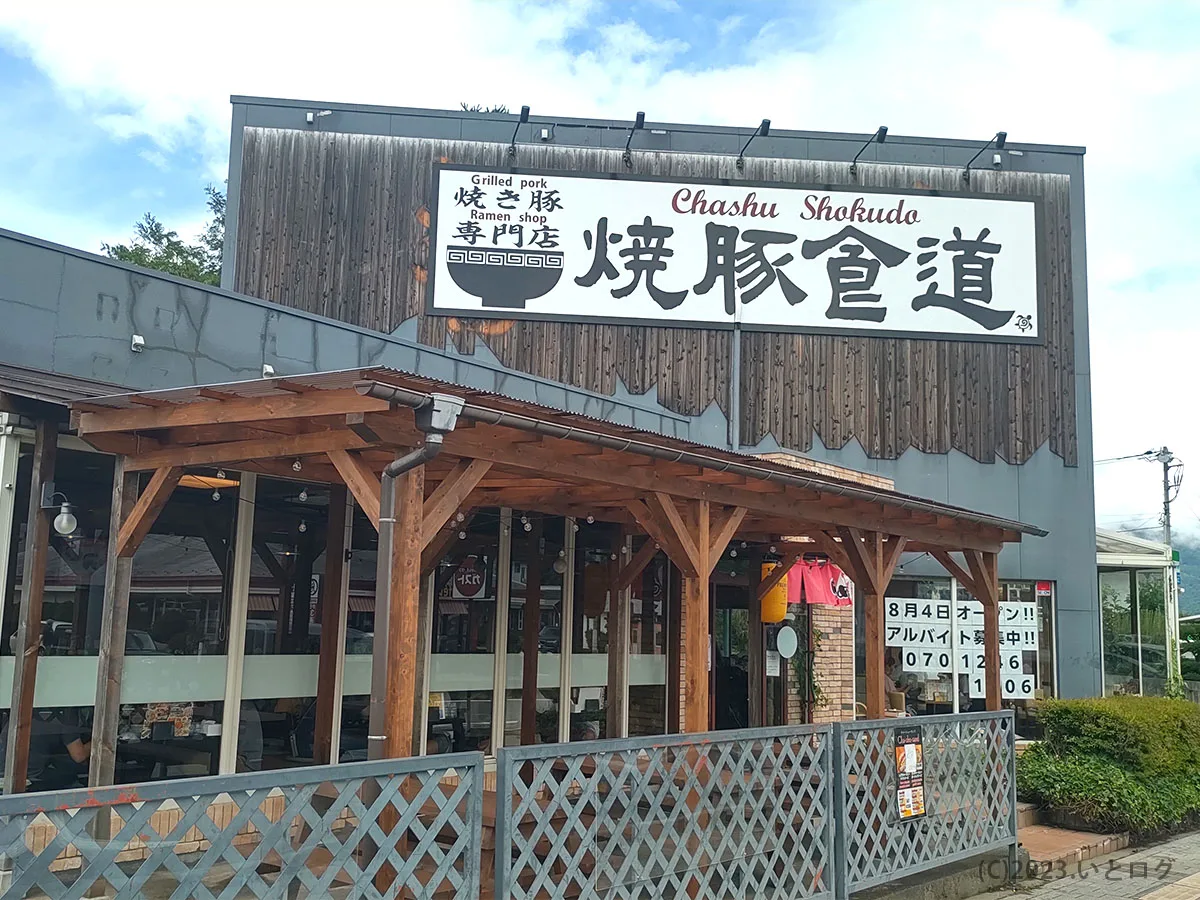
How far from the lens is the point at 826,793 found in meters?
7.16

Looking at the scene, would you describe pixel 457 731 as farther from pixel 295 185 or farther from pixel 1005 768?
pixel 295 185

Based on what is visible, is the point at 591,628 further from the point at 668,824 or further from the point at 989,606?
the point at 668,824

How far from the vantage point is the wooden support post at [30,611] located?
591cm

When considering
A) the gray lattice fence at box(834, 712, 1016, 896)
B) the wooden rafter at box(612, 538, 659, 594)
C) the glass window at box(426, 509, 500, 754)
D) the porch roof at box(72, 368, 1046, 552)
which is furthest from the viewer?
the wooden rafter at box(612, 538, 659, 594)

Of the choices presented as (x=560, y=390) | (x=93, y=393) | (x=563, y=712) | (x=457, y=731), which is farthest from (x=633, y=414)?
(x=93, y=393)

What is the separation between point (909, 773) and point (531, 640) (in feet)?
11.0

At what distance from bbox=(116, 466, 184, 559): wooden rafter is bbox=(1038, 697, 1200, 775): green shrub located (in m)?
9.40

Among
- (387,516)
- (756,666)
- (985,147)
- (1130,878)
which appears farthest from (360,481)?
(985,147)

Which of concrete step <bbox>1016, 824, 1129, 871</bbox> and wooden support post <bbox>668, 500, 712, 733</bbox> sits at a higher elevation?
wooden support post <bbox>668, 500, 712, 733</bbox>

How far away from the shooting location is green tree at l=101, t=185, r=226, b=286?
1393 inches

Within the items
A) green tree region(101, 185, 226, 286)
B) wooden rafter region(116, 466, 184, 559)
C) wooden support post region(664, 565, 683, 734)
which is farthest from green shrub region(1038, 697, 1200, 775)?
green tree region(101, 185, 226, 286)

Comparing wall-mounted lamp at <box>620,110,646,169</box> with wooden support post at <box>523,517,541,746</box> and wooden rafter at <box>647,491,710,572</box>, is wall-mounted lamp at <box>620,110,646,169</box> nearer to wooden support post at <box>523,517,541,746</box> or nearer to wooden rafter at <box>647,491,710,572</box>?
wooden support post at <box>523,517,541,746</box>

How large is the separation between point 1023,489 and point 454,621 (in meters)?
10.0

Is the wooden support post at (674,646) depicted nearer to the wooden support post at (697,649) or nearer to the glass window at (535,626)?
the glass window at (535,626)
